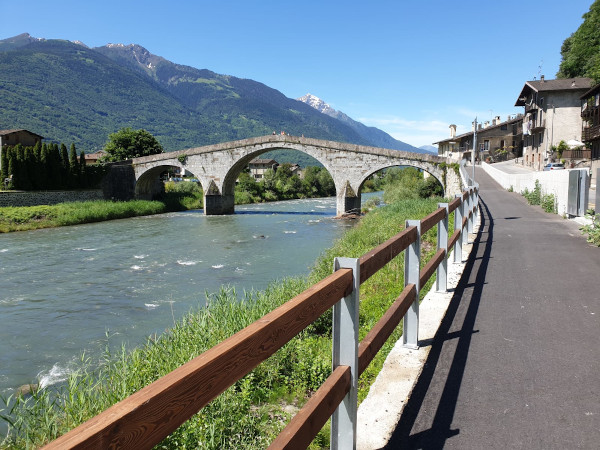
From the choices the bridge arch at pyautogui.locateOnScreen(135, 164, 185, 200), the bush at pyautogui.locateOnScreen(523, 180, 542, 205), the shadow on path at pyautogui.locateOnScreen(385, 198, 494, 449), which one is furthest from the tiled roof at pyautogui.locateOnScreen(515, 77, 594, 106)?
the shadow on path at pyautogui.locateOnScreen(385, 198, 494, 449)

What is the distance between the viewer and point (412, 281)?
4.29m

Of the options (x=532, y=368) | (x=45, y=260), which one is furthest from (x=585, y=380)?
(x=45, y=260)

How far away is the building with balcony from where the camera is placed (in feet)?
124

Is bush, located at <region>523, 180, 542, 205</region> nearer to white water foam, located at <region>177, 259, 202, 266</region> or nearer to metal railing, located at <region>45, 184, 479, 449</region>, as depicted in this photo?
white water foam, located at <region>177, 259, 202, 266</region>

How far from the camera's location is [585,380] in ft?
11.8

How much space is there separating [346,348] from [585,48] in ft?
192

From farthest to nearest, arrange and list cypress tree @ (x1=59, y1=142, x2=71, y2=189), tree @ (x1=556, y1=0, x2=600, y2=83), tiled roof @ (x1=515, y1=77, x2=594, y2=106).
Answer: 1. tree @ (x1=556, y1=0, x2=600, y2=83)
2. tiled roof @ (x1=515, y1=77, x2=594, y2=106)
3. cypress tree @ (x1=59, y1=142, x2=71, y2=189)

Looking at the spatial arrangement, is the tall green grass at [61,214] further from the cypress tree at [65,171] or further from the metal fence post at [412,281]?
the metal fence post at [412,281]

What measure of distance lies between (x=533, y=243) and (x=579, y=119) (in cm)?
4345

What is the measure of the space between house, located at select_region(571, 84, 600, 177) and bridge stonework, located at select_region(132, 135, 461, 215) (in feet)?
42.1

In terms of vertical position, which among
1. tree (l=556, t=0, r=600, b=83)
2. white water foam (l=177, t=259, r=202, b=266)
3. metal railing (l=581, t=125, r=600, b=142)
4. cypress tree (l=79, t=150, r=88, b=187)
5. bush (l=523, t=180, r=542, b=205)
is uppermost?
tree (l=556, t=0, r=600, b=83)

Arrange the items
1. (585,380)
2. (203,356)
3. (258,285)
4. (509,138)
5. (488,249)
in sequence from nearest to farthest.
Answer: (203,356) < (585,380) < (488,249) < (258,285) < (509,138)

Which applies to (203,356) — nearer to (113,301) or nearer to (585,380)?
(585,380)

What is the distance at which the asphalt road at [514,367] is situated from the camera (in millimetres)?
2922
